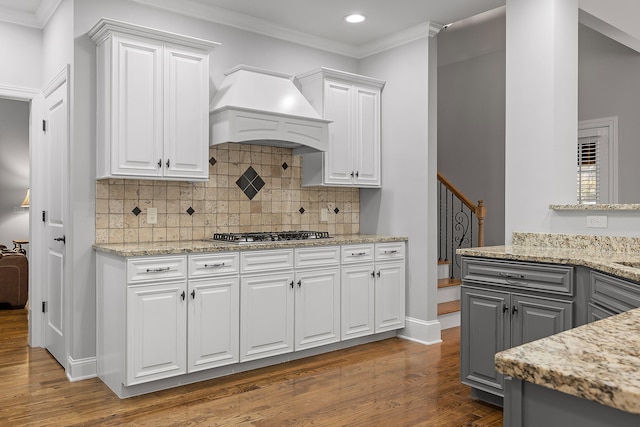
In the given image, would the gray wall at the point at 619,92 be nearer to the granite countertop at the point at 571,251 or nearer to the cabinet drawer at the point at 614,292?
the granite countertop at the point at 571,251

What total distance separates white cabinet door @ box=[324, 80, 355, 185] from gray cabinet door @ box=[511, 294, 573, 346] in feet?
6.77

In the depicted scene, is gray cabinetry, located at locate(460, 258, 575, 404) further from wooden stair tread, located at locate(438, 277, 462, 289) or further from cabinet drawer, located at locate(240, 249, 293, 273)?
wooden stair tread, located at locate(438, 277, 462, 289)

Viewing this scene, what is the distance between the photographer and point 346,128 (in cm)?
465

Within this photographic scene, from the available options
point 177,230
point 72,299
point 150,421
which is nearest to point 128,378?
point 150,421

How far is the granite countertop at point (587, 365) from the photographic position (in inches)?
32.6

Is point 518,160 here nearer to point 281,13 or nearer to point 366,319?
point 366,319

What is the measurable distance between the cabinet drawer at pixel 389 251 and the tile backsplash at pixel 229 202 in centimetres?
62

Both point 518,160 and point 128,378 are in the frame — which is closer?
point 128,378

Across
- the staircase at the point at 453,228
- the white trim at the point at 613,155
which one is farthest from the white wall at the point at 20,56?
the white trim at the point at 613,155

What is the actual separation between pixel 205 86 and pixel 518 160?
7.37 ft

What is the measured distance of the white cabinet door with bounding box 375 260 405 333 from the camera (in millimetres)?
4527

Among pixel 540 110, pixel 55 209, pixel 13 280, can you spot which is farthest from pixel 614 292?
pixel 13 280

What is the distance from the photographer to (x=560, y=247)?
3.32 metres

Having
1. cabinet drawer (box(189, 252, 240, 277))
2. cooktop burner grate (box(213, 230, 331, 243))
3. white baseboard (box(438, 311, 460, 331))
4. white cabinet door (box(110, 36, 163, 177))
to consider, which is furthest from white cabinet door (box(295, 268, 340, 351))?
white cabinet door (box(110, 36, 163, 177))
